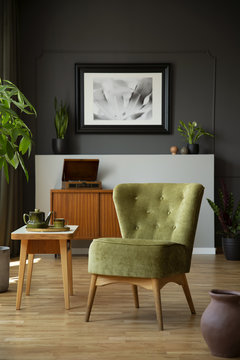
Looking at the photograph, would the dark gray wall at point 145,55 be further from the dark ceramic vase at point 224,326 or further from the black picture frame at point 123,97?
the dark ceramic vase at point 224,326

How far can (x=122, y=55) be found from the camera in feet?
20.5

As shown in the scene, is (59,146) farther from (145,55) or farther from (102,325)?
(102,325)

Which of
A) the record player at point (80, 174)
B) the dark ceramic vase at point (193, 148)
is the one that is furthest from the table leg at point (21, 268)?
the dark ceramic vase at point (193, 148)

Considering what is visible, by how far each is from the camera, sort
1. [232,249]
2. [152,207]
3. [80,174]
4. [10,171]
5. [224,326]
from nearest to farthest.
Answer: [224,326]
[152,207]
[232,249]
[10,171]
[80,174]

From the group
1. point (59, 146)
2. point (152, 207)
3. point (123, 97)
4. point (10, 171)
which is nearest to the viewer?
point (152, 207)

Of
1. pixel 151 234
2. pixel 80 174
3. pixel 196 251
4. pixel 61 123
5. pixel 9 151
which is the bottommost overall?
pixel 196 251

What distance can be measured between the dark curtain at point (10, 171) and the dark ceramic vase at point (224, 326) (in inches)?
Result: 133

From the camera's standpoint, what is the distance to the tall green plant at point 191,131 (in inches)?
239

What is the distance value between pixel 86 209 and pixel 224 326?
10.9 ft

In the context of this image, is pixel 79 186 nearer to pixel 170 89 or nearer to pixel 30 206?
pixel 30 206

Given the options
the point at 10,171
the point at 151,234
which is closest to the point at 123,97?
the point at 10,171

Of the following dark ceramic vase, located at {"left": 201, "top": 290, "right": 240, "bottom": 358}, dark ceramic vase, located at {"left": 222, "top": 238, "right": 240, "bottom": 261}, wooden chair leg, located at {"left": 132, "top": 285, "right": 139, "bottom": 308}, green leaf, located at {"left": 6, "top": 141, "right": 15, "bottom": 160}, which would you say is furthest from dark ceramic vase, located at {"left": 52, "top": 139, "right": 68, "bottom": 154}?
dark ceramic vase, located at {"left": 201, "top": 290, "right": 240, "bottom": 358}

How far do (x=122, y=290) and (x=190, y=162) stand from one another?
2360mm

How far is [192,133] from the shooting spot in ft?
19.9
